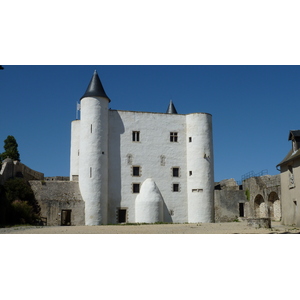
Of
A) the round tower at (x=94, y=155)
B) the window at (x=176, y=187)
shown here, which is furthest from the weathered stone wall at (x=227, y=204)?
the round tower at (x=94, y=155)

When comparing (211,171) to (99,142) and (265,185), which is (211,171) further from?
(99,142)

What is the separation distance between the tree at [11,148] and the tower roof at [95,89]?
619 inches

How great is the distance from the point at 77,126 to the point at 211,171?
40.7ft

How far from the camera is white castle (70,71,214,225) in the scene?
107ft

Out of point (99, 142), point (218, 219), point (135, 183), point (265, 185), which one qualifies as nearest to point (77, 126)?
point (99, 142)

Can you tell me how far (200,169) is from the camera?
113ft

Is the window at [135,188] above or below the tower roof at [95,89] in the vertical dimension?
below

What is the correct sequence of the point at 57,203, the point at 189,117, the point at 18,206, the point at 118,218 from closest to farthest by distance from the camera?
the point at 18,206, the point at 57,203, the point at 118,218, the point at 189,117

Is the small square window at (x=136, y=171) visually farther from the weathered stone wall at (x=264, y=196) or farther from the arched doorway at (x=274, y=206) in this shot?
the arched doorway at (x=274, y=206)

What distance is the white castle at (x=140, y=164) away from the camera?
1283 inches

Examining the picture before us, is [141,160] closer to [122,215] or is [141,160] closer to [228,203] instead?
[122,215]

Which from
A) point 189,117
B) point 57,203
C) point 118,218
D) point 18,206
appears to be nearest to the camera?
point 18,206

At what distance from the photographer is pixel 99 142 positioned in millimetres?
32781

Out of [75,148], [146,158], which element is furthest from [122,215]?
[75,148]
